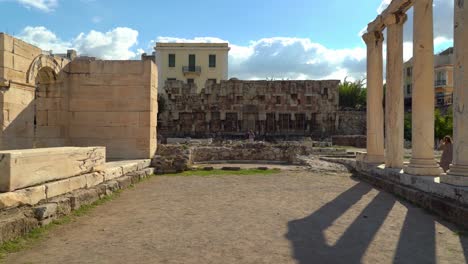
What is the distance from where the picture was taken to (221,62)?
5422 cm

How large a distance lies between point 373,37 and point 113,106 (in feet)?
27.5

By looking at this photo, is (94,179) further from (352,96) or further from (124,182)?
(352,96)

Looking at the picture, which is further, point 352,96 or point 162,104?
point 352,96

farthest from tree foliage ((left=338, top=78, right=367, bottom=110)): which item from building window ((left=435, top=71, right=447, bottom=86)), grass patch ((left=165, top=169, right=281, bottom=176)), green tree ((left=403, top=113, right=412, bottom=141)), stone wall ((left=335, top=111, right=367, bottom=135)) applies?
grass patch ((left=165, top=169, right=281, bottom=176))

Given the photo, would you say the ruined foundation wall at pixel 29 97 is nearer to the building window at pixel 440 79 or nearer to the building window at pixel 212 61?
the building window at pixel 212 61

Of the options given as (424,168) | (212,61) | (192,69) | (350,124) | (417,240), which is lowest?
(417,240)

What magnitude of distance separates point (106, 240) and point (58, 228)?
0.96 metres

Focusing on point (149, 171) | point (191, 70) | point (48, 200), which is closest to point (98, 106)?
point (149, 171)

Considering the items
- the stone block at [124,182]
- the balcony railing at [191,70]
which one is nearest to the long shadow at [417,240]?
the stone block at [124,182]

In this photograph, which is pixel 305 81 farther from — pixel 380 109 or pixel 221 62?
pixel 380 109

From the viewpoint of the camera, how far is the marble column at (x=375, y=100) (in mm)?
12164

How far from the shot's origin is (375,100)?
12.3 m

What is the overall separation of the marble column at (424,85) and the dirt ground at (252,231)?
1.18m

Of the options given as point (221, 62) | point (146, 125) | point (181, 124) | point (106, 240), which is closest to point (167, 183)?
point (146, 125)
